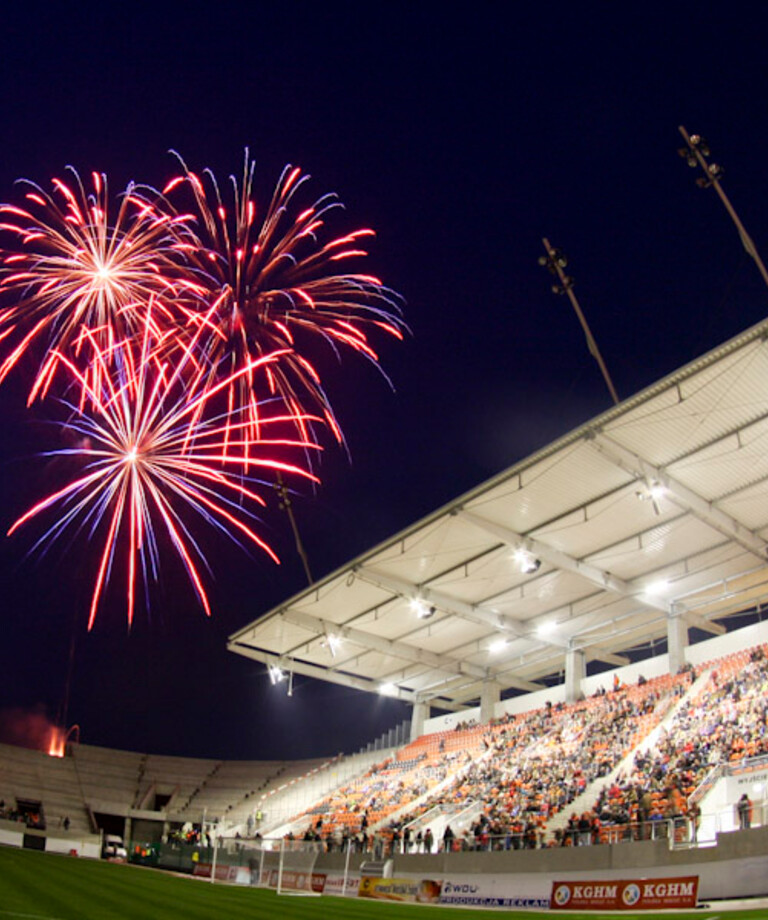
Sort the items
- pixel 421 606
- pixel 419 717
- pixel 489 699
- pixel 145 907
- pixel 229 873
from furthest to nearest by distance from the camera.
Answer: pixel 419 717 < pixel 489 699 < pixel 421 606 < pixel 229 873 < pixel 145 907

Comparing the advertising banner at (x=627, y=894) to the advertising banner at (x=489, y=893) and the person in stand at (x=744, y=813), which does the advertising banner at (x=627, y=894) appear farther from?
the person in stand at (x=744, y=813)

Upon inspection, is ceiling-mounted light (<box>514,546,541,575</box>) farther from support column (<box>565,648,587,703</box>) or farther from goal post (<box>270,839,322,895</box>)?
goal post (<box>270,839,322,895</box>)

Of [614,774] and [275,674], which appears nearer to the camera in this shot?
[614,774]

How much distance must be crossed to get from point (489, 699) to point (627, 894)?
3056 centimetres

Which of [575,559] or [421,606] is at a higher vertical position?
[575,559]

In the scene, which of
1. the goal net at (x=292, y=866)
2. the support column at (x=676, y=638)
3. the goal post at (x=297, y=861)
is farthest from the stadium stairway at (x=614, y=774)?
the goal post at (x=297, y=861)

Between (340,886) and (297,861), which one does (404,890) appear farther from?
(297,861)

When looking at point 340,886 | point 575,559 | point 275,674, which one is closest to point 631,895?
point 340,886

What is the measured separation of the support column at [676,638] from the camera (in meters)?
36.6

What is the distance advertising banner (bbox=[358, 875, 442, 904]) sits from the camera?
950 inches

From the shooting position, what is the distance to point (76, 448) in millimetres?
26344

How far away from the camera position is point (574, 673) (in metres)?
42.6

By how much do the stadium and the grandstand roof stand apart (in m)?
0.11

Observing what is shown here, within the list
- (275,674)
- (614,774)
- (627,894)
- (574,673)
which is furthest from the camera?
(275,674)
